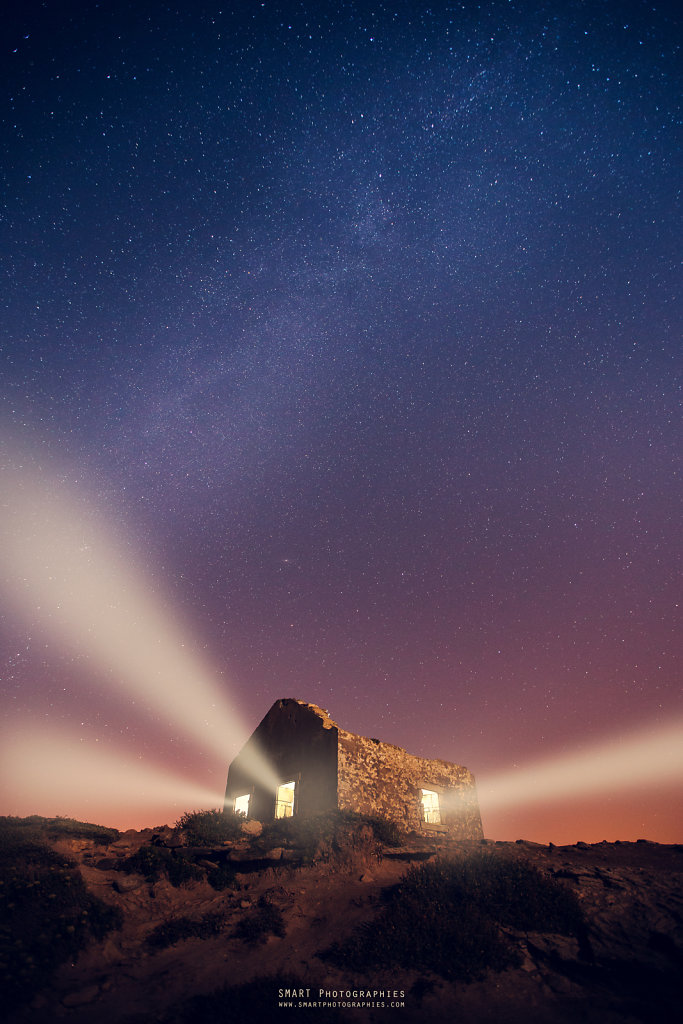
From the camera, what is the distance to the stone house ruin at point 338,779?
1828 cm

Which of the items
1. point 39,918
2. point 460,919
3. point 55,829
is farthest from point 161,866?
point 460,919

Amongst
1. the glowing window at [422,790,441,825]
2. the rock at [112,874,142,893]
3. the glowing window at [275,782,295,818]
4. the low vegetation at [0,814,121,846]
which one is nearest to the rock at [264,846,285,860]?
the rock at [112,874,142,893]

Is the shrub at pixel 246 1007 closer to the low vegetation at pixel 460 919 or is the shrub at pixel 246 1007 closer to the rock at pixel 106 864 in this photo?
the low vegetation at pixel 460 919

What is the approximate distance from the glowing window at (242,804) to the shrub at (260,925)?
1134 cm

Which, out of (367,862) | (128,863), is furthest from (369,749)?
(128,863)

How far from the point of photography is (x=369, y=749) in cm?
1942

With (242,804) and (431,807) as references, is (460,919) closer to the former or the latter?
(431,807)

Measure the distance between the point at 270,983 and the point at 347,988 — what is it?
54.9 inches

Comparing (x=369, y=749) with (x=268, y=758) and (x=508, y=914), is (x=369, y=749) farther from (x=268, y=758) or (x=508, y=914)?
(x=508, y=914)

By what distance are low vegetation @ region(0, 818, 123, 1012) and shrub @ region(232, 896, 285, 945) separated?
293 centimetres

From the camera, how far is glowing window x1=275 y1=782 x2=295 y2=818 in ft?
66.8

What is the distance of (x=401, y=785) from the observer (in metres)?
19.9

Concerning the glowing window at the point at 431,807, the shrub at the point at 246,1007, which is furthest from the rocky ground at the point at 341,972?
the glowing window at the point at 431,807

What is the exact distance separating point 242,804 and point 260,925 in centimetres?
1323
